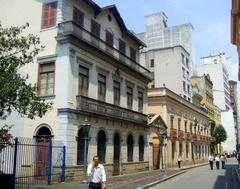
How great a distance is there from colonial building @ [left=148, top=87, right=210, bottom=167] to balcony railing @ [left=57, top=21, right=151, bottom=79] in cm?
1040

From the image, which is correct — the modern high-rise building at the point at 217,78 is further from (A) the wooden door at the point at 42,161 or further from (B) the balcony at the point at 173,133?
(A) the wooden door at the point at 42,161

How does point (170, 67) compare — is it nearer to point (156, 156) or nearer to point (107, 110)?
point (156, 156)

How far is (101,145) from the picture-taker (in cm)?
2791

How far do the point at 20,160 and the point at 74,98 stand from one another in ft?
17.4

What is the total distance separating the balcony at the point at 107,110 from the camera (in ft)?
82.6

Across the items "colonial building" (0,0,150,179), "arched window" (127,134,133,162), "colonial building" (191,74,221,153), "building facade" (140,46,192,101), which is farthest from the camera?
"colonial building" (191,74,221,153)

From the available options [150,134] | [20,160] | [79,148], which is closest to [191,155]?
[150,134]

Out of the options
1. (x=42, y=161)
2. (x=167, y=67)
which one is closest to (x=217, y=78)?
(x=167, y=67)

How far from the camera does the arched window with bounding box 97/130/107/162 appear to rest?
2752 centimetres

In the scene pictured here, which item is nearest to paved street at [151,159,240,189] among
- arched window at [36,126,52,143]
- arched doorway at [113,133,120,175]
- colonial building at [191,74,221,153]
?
arched doorway at [113,133,120,175]

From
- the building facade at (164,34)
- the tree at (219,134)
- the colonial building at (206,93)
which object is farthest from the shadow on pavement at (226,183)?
the tree at (219,134)

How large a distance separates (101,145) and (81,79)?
205 inches

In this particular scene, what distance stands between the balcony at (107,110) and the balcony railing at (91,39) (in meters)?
3.81

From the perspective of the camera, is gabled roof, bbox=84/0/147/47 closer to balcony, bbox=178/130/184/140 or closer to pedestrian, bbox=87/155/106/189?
balcony, bbox=178/130/184/140
